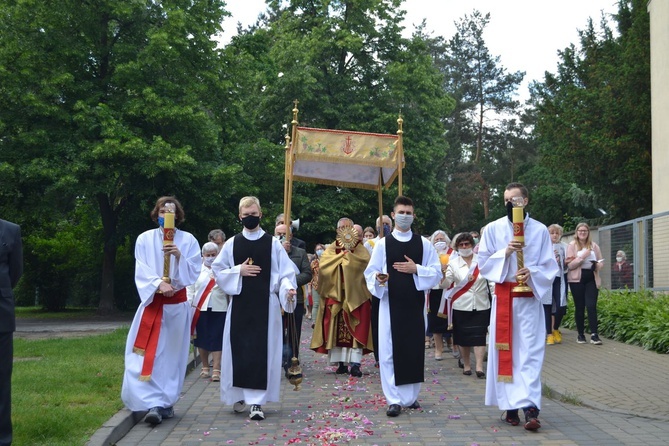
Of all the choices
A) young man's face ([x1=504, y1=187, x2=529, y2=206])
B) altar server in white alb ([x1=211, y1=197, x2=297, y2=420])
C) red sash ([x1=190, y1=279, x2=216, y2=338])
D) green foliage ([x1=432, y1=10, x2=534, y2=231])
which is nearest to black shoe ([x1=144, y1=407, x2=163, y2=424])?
altar server in white alb ([x1=211, y1=197, x2=297, y2=420])

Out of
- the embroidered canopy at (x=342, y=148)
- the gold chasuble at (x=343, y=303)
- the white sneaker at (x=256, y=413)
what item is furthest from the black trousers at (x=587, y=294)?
the white sneaker at (x=256, y=413)

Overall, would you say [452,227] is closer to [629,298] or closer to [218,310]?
[629,298]

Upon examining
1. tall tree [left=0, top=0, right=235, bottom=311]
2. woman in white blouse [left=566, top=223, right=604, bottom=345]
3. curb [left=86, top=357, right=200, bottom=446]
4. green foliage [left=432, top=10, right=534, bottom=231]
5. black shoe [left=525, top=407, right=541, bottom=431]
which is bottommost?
curb [left=86, top=357, right=200, bottom=446]

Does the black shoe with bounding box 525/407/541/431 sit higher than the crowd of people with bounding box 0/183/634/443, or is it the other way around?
the crowd of people with bounding box 0/183/634/443

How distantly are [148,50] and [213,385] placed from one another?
16741mm

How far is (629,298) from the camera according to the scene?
16.3m

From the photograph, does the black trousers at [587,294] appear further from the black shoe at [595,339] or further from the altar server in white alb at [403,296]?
the altar server in white alb at [403,296]

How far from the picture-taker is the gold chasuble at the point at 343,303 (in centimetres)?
1196

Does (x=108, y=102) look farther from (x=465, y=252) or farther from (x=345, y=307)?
(x=465, y=252)

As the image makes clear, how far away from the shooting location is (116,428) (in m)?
7.49

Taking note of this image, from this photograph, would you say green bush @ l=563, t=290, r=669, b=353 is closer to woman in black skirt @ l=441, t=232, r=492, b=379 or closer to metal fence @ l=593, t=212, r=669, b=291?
metal fence @ l=593, t=212, r=669, b=291

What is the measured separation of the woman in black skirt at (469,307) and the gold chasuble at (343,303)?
1156 mm

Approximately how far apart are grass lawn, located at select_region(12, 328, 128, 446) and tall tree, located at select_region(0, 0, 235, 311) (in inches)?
414

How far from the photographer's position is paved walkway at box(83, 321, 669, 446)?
7.34 meters
